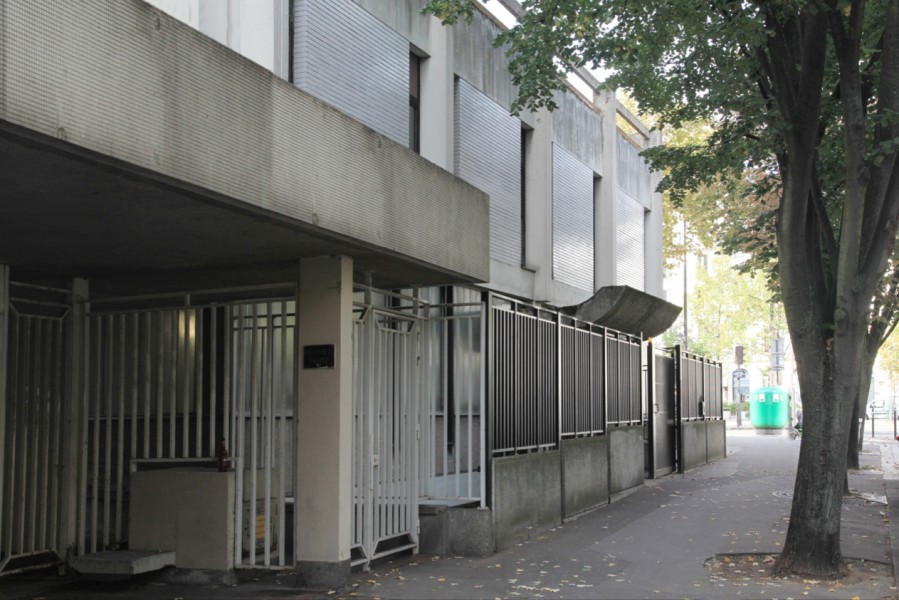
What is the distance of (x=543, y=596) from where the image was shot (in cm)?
874

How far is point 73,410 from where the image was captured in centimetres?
975

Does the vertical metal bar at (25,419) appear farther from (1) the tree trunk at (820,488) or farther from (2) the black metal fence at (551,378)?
(1) the tree trunk at (820,488)

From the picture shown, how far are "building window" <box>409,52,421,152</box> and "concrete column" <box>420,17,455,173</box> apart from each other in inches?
2.5

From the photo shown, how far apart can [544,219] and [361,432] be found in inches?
400

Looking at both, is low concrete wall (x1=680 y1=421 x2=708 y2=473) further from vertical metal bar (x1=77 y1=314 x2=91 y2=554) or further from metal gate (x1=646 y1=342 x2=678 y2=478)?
vertical metal bar (x1=77 y1=314 x2=91 y2=554)

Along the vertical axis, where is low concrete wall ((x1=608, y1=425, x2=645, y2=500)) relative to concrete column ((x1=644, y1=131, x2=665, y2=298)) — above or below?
below

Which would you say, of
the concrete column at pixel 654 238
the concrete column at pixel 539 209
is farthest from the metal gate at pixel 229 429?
the concrete column at pixel 654 238

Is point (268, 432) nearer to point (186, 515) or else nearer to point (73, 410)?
point (186, 515)

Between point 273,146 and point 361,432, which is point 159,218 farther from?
point 361,432

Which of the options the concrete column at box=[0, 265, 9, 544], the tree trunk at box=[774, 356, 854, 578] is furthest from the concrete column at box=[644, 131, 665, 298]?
the concrete column at box=[0, 265, 9, 544]

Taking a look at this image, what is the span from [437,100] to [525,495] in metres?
6.62

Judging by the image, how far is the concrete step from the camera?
351 inches

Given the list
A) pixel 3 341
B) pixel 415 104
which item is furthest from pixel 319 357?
pixel 415 104

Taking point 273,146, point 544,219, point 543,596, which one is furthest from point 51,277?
point 544,219
